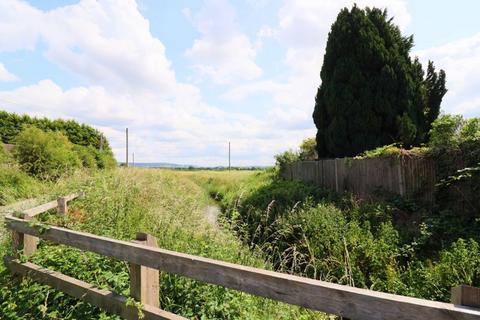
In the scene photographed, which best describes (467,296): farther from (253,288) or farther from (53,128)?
(53,128)

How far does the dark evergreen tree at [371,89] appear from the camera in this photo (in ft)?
43.6

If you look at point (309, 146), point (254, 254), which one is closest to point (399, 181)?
point (254, 254)

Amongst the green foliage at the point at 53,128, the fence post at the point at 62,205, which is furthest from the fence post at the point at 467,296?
the green foliage at the point at 53,128

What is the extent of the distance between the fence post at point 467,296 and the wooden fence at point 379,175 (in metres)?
8.42

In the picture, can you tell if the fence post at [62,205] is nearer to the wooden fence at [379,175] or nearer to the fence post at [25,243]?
the fence post at [25,243]

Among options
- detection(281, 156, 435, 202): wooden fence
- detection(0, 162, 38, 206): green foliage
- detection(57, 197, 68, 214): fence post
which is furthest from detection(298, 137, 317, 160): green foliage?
detection(57, 197, 68, 214): fence post

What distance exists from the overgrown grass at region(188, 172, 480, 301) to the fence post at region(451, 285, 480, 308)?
3357mm

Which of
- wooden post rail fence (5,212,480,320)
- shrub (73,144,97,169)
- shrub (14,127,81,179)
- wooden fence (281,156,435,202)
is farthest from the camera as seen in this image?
shrub (73,144,97,169)

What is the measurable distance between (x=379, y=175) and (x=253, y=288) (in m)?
9.26

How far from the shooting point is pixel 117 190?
8594 millimetres

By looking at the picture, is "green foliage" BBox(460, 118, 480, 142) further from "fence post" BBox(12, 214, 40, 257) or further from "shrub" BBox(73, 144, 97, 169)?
"shrub" BBox(73, 144, 97, 169)

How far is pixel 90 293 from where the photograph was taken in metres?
3.68

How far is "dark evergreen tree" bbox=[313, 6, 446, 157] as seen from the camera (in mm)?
13289

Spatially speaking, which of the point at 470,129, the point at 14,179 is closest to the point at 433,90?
the point at 470,129
